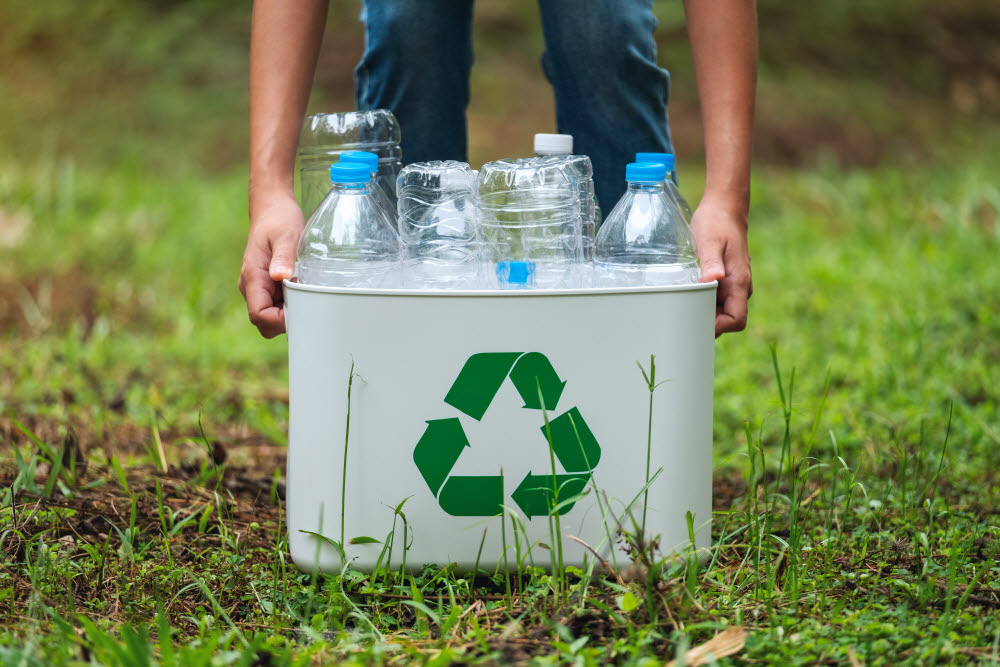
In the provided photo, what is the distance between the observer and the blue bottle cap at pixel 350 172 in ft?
5.11

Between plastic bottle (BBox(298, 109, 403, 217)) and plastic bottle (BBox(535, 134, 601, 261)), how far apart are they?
1.16 feet

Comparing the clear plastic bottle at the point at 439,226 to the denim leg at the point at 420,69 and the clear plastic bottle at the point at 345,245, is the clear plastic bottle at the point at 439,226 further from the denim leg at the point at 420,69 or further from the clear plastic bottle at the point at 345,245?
the denim leg at the point at 420,69

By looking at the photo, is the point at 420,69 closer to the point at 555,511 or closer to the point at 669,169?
the point at 669,169

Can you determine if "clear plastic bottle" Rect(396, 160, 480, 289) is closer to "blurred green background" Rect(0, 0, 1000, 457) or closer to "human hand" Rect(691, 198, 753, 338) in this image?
"human hand" Rect(691, 198, 753, 338)

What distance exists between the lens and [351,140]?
6.37ft

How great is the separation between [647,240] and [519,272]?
0.83 ft

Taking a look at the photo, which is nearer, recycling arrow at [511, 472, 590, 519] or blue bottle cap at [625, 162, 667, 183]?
recycling arrow at [511, 472, 590, 519]

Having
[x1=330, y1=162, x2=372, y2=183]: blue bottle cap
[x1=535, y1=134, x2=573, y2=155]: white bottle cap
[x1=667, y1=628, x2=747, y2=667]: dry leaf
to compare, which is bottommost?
[x1=667, y1=628, x2=747, y2=667]: dry leaf

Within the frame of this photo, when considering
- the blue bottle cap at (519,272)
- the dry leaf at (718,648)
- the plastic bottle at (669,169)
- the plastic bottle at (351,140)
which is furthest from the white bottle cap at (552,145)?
the dry leaf at (718,648)

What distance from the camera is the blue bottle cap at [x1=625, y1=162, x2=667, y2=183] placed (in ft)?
5.20

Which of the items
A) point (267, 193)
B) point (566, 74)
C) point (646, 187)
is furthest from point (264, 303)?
point (566, 74)

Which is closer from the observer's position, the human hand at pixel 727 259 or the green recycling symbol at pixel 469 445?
the green recycling symbol at pixel 469 445

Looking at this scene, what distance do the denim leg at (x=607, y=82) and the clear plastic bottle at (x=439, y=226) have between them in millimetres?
364

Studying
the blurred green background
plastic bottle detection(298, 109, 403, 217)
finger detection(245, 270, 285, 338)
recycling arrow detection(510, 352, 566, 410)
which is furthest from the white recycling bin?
the blurred green background
